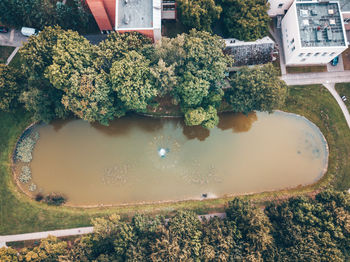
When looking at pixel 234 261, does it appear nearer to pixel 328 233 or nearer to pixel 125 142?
pixel 328 233

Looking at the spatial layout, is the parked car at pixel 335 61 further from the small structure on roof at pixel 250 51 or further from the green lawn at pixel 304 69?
the small structure on roof at pixel 250 51

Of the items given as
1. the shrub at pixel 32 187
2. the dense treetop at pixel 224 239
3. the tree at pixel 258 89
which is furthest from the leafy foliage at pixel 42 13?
the dense treetop at pixel 224 239

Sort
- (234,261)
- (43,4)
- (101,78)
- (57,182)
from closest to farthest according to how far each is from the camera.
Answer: (234,261) → (101,78) → (43,4) → (57,182)

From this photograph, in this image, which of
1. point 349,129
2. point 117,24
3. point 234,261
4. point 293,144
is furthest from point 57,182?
point 349,129

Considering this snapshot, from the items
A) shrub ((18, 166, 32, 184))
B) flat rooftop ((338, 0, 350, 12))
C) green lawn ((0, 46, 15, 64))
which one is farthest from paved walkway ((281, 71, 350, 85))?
green lawn ((0, 46, 15, 64))

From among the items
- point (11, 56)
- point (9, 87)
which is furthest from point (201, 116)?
point (11, 56)

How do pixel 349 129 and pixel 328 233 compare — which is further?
pixel 349 129
